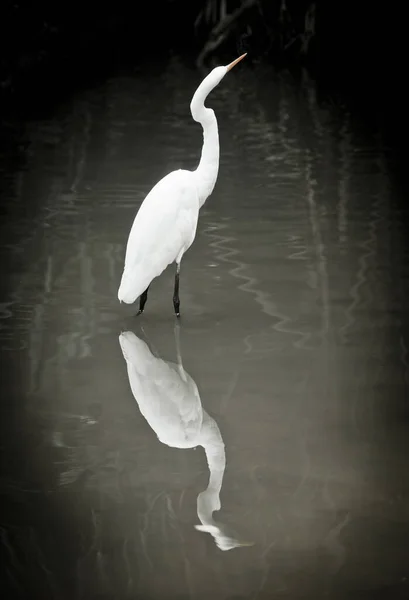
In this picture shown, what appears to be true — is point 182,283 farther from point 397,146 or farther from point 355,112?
point 355,112

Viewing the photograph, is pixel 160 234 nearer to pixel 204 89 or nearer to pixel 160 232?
pixel 160 232

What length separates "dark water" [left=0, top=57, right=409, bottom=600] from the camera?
319cm

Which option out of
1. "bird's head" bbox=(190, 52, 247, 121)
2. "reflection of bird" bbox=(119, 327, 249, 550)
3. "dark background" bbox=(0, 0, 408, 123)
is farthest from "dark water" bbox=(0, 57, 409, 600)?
"dark background" bbox=(0, 0, 408, 123)

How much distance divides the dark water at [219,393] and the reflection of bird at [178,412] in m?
0.01

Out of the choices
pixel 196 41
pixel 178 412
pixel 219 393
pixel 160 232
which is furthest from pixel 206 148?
pixel 196 41

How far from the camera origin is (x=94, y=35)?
2005 centimetres

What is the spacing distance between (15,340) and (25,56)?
12.2 metres

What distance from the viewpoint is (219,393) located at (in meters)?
4.41

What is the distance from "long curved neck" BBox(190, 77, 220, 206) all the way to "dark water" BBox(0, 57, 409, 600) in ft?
1.60

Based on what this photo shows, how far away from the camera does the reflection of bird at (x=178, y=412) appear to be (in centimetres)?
348

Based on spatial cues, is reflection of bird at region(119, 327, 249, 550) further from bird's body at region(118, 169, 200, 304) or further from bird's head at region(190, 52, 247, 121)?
bird's head at region(190, 52, 247, 121)

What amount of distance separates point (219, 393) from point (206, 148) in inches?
63.5

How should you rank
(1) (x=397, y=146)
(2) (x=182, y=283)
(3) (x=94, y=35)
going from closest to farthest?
1. (2) (x=182, y=283)
2. (1) (x=397, y=146)
3. (3) (x=94, y=35)

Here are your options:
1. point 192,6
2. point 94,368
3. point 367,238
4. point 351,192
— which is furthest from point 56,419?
point 192,6
